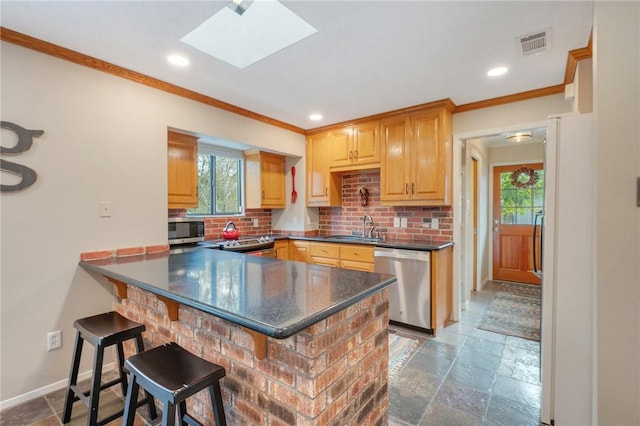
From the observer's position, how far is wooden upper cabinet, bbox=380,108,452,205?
3.14 meters

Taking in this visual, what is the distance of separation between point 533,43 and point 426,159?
4.55ft

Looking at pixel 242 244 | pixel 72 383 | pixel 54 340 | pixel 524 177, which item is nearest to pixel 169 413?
pixel 72 383

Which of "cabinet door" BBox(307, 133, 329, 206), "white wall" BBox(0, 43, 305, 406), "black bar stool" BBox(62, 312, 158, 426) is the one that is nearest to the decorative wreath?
"cabinet door" BBox(307, 133, 329, 206)

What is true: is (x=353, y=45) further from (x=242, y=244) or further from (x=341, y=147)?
(x=242, y=244)

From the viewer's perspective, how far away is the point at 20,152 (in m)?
1.91

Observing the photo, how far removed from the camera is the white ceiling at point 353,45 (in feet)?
5.47

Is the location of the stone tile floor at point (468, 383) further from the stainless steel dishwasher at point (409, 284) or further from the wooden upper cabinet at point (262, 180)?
the wooden upper cabinet at point (262, 180)

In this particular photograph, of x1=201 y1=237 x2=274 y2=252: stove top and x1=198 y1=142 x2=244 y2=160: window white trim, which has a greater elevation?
x1=198 y1=142 x2=244 y2=160: window white trim

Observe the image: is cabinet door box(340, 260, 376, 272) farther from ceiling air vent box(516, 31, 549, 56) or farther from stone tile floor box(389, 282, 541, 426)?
ceiling air vent box(516, 31, 549, 56)

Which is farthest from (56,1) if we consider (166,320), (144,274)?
(166,320)

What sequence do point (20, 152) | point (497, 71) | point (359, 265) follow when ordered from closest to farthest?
point (20, 152) → point (497, 71) → point (359, 265)

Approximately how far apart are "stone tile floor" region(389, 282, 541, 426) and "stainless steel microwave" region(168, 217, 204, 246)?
235 cm

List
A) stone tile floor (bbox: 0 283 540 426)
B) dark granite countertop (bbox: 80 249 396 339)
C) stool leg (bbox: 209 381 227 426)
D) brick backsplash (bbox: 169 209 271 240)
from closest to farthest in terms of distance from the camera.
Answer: dark granite countertop (bbox: 80 249 396 339) → stool leg (bbox: 209 381 227 426) → stone tile floor (bbox: 0 283 540 426) → brick backsplash (bbox: 169 209 271 240)

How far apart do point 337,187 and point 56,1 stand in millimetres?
3214
